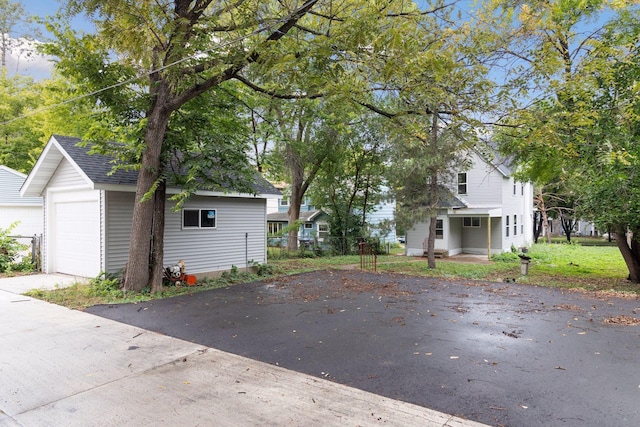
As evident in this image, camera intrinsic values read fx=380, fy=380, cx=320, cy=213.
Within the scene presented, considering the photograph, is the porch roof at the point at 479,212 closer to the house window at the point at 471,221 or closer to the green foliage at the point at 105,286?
the house window at the point at 471,221

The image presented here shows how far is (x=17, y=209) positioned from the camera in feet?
57.8

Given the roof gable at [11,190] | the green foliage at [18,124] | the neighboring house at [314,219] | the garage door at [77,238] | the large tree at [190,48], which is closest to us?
the large tree at [190,48]

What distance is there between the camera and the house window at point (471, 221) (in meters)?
20.2

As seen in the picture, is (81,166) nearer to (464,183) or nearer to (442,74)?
(442,74)

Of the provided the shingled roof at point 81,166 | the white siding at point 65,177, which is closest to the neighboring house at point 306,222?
the white siding at point 65,177

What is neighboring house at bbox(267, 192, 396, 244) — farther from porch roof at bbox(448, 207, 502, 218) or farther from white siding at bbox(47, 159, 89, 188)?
white siding at bbox(47, 159, 89, 188)

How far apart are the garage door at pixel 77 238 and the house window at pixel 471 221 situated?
17.4 meters

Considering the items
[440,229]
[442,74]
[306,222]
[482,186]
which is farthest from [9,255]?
[306,222]

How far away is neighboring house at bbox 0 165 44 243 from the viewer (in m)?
17.4

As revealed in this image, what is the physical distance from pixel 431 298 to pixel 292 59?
577 centimetres

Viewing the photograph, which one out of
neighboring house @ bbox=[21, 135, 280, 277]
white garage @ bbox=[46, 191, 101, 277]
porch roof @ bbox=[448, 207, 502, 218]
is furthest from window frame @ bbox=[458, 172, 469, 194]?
white garage @ bbox=[46, 191, 101, 277]

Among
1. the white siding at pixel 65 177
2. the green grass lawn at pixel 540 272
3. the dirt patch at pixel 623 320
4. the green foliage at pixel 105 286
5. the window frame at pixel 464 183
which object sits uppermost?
the window frame at pixel 464 183

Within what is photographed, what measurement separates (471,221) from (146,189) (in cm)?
1696

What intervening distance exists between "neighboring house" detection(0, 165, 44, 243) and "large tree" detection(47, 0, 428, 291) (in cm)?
1249
